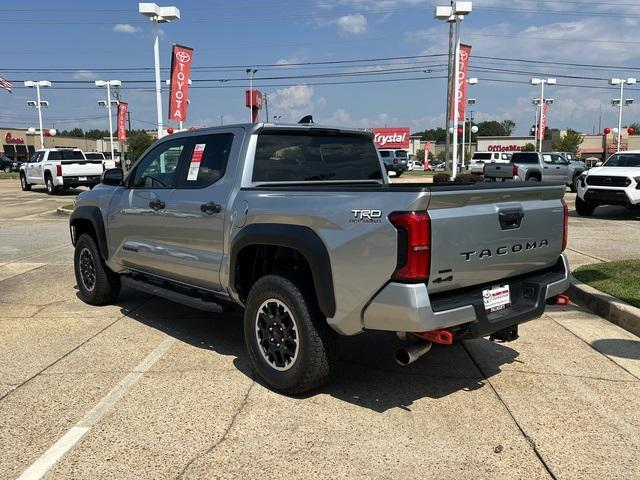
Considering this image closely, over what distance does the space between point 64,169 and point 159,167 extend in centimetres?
1925

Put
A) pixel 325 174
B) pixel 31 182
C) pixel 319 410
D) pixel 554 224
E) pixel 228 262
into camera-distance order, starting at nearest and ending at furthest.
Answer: pixel 319 410 → pixel 554 224 → pixel 228 262 → pixel 325 174 → pixel 31 182

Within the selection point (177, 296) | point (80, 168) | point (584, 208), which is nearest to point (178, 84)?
point (80, 168)

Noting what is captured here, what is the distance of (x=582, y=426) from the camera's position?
3.55 meters

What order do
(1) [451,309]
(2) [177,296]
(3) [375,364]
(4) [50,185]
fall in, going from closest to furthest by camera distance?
(1) [451,309] → (3) [375,364] → (2) [177,296] → (4) [50,185]

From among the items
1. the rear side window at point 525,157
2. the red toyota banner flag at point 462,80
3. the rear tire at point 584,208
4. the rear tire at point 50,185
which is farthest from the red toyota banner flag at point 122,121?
the rear tire at point 584,208

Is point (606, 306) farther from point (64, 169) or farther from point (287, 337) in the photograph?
point (64, 169)

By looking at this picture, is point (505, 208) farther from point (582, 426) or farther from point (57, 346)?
point (57, 346)

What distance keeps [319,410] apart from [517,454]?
1.27 meters

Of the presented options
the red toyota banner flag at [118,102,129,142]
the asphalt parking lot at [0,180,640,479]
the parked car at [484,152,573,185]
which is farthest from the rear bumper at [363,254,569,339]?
the red toyota banner flag at [118,102,129,142]

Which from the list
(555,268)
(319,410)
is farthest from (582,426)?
(319,410)

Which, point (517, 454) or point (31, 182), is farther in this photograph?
point (31, 182)

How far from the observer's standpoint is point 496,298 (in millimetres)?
3678

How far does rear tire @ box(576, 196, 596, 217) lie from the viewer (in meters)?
14.9

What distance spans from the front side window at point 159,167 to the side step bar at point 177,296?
0.95 metres
